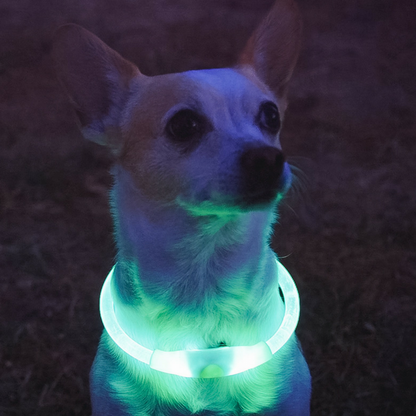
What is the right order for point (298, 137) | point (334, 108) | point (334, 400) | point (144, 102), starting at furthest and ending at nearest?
point (334, 108)
point (298, 137)
point (334, 400)
point (144, 102)

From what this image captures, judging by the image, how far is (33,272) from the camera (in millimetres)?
2738

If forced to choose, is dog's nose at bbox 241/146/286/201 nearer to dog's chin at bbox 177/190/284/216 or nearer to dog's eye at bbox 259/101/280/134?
dog's chin at bbox 177/190/284/216

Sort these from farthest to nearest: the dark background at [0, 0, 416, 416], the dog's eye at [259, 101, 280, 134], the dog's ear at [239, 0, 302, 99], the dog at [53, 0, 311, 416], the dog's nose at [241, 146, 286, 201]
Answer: the dark background at [0, 0, 416, 416] < the dog's ear at [239, 0, 302, 99] < the dog's eye at [259, 101, 280, 134] < the dog at [53, 0, 311, 416] < the dog's nose at [241, 146, 286, 201]

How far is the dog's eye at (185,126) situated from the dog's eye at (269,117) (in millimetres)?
198

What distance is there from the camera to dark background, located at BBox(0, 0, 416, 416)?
223cm

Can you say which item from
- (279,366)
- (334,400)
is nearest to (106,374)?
(279,366)

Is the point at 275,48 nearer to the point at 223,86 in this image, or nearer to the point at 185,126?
the point at 223,86

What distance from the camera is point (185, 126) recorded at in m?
1.33

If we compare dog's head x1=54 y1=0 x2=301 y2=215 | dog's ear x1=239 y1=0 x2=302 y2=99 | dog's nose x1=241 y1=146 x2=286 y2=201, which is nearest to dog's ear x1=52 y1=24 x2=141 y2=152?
dog's head x1=54 y1=0 x2=301 y2=215

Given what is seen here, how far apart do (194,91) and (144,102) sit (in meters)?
0.18

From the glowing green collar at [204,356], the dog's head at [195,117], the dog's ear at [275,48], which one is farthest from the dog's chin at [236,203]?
the dog's ear at [275,48]

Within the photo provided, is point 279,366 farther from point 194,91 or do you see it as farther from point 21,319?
point 21,319

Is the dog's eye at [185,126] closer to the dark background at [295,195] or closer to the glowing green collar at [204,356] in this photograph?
the dark background at [295,195]

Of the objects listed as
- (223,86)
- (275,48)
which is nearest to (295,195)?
(275,48)
